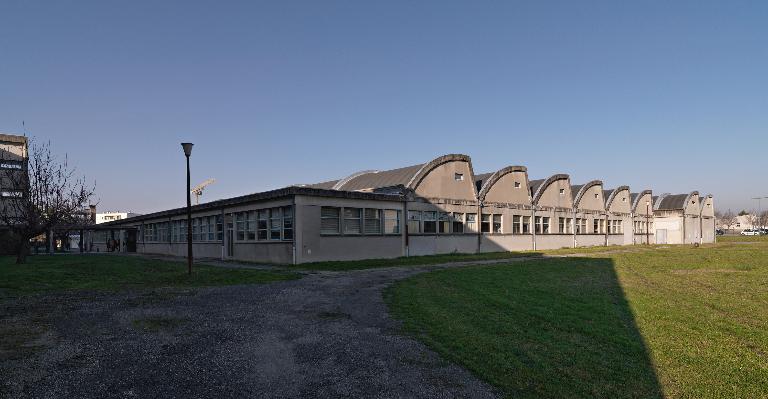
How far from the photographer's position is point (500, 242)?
42125 millimetres

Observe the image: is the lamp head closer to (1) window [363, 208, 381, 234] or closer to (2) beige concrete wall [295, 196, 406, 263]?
(2) beige concrete wall [295, 196, 406, 263]

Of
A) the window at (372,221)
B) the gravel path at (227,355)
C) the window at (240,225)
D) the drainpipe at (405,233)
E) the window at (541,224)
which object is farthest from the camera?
the window at (541,224)

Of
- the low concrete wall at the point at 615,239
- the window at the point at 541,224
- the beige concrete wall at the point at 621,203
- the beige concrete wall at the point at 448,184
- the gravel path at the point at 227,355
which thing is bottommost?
Answer: the low concrete wall at the point at 615,239

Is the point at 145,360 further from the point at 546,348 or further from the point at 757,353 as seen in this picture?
the point at 757,353

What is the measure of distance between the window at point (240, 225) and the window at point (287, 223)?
5659 mm

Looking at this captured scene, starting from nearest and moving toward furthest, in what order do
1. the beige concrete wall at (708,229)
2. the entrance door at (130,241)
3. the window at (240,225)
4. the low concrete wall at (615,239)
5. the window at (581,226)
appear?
1. the window at (240,225)
2. the window at (581,226)
3. the entrance door at (130,241)
4. the low concrete wall at (615,239)
5. the beige concrete wall at (708,229)

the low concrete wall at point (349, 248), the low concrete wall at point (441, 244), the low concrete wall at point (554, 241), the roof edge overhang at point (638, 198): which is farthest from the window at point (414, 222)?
the roof edge overhang at point (638, 198)

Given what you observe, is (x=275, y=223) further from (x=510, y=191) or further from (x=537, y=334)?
(x=510, y=191)

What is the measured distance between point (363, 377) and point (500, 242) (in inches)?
1466

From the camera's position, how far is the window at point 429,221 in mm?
35344

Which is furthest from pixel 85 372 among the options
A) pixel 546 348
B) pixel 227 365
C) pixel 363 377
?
pixel 546 348

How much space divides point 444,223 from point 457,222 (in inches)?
68.0

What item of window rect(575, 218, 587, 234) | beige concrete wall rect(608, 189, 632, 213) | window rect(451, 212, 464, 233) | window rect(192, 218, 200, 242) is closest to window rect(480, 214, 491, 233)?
window rect(451, 212, 464, 233)

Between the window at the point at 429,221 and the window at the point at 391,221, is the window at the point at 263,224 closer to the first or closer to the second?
the window at the point at 391,221
